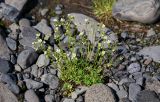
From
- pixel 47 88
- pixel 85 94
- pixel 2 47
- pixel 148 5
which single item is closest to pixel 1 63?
pixel 2 47

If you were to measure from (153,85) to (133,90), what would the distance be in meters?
0.29

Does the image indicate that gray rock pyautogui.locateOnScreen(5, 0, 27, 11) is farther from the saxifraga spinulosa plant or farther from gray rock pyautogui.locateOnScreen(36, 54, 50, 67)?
gray rock pyautogui.locateOnScreen(36, 54, 50, 67)

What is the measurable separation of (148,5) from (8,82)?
8.19 feet

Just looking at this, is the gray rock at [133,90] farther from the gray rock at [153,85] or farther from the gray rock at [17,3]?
the gray rock at [17,3]

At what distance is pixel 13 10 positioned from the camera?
749 centimetres

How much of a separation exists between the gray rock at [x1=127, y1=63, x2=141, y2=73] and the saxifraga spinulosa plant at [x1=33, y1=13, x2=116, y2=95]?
29cm

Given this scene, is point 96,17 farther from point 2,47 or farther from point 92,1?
point 2,47

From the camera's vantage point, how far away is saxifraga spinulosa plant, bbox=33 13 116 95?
20.6 ft

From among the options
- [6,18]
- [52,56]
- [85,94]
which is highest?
[6,18]

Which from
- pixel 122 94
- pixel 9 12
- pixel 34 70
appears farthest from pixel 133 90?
pixel 9 12

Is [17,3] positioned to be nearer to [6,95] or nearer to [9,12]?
[9,12]

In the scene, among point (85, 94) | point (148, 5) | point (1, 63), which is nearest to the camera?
point (85, 94)

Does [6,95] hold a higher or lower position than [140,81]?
lower

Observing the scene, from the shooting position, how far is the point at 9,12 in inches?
294
